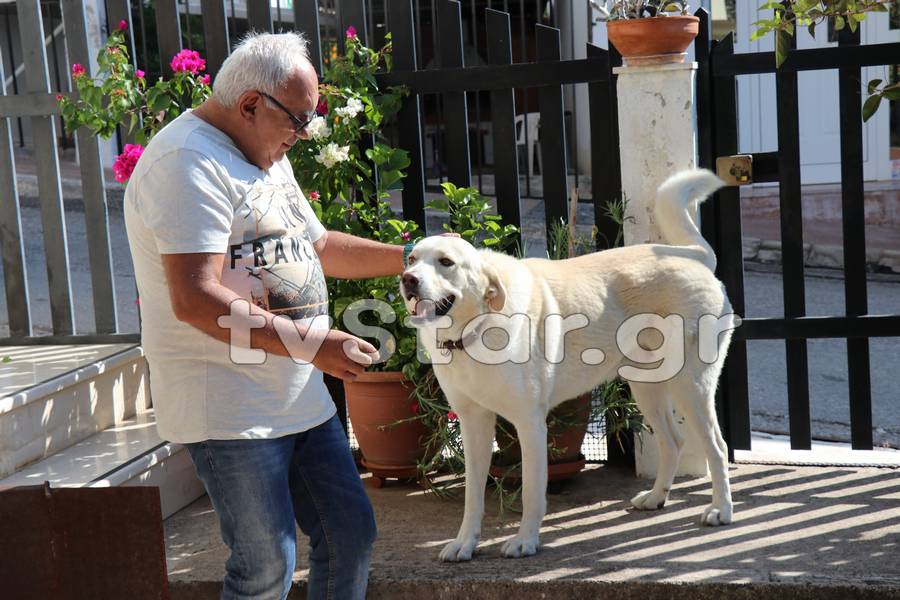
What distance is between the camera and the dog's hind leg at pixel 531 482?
141 inches

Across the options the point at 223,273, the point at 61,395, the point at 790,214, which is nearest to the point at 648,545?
the point at 790,214

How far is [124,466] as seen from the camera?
3.98 m

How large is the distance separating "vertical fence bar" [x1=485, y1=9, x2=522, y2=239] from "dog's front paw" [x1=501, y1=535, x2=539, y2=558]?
1.60 metres

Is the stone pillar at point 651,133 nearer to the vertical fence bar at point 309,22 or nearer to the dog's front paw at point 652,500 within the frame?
the dog's front paw at point 652,500

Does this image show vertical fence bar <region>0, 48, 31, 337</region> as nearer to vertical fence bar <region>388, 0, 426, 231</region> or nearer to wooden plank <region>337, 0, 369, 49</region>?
wooden plank <region>337, 0, 369, 49</region>

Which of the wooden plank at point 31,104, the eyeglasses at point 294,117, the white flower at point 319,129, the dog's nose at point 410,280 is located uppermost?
the wooden plank at point 31,104

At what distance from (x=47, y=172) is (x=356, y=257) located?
263 centimetres

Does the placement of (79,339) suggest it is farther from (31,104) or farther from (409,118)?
(409,118)

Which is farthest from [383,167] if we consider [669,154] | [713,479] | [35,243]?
[35,243]

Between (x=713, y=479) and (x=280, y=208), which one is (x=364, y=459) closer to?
(x=713, y=479)

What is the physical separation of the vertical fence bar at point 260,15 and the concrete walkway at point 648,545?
7.49ft

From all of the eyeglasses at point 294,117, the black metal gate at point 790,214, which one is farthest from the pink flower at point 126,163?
the black metal gate at point 790,214

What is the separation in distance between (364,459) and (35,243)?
7.17m

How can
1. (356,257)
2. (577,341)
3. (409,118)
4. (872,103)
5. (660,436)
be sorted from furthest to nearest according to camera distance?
(409,118) < (660,436) < (577,341) < (872,103) < (356,257)
